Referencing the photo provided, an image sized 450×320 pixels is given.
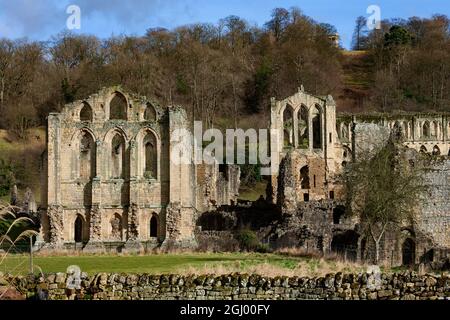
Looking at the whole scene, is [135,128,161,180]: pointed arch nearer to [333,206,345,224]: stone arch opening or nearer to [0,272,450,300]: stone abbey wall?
[333,206,345,224]: stone arch opening

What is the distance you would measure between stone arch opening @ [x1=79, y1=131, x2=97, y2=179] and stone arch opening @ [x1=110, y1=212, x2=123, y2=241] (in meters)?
2.48

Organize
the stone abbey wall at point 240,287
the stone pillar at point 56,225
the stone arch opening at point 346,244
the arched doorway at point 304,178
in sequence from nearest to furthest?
1. the stone abbey wall at point 240,287
2. the stone arch opening at point 346,244
3. the stone pillar at point 56,225
4. the arched doorway at point 304,178

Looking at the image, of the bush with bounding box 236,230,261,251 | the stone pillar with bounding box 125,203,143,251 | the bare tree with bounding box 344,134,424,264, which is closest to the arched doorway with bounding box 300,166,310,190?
the bush with bounding box 236,230,261,251

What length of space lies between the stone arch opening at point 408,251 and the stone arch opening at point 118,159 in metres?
15.8

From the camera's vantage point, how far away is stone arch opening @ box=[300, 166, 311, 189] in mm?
61031

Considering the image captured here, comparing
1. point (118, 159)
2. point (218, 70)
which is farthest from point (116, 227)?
point (218, 70)

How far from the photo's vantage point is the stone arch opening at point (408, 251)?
130ft

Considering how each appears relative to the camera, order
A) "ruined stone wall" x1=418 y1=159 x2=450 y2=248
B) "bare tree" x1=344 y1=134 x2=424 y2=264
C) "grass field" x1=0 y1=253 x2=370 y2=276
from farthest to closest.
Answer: "ruined stone wall" x1=418 y1=159 x2=450 y2=248, "bare tree" x1=344 y1=134 x2=424 y2=264, "grass field" x1=0 y1=253 x2=370 y2=276

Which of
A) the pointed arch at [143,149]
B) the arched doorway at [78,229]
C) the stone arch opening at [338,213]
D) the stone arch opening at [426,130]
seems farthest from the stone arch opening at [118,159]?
the stone arch opening at [426,130]

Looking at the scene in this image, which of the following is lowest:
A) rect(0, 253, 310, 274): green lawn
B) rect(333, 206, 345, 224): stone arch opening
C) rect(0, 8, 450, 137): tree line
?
rect(0, 253, 310, 274): green lawn

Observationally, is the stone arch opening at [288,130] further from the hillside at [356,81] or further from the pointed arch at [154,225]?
the hillside at [356,81]

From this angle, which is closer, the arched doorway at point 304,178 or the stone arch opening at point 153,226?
the stone arch opening at point 153,226

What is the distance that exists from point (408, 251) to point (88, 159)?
60.6ft

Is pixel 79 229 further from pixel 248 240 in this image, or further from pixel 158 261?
pixel 158 261
